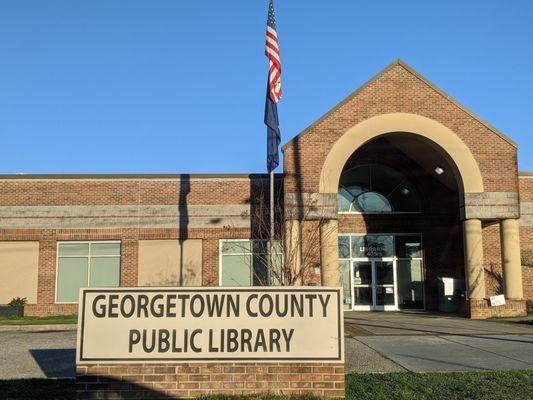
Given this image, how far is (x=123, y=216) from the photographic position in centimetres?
2211

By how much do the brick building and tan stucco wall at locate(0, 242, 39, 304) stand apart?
0.13 feet

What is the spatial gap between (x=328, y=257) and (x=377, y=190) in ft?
19.3

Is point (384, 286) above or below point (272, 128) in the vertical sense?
below

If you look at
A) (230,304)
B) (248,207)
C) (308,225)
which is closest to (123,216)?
(248,207)

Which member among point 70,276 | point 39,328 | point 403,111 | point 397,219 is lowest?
point 39,328

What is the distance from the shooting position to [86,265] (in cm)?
2222

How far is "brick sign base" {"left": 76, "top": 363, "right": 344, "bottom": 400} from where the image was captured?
723 centimetres

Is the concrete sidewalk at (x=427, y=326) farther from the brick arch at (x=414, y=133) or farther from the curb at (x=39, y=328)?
the curb at (x=39, y=328)

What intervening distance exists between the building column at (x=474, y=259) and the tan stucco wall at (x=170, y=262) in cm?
996

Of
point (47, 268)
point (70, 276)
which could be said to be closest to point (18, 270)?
point (47, 268)

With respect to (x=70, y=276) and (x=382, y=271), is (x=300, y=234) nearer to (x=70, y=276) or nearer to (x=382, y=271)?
→ (x=382, y=271)

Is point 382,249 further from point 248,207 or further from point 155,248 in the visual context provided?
point 155,248

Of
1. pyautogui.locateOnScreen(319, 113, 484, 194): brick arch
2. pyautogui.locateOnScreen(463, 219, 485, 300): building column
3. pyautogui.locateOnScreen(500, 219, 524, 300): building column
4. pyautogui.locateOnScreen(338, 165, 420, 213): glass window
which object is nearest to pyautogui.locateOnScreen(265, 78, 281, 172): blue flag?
pyautogui.locateOnScreen(319, 113, 484, 194): brick arch

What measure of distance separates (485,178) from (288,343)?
15400 mm
